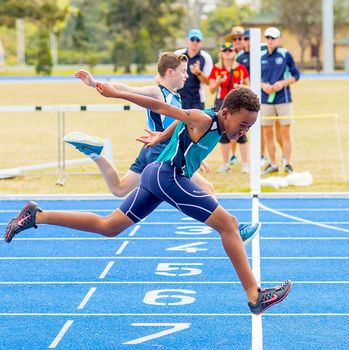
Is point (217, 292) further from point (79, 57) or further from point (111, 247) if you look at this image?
point (79, 57)

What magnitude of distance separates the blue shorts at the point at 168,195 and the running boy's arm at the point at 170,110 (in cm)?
44

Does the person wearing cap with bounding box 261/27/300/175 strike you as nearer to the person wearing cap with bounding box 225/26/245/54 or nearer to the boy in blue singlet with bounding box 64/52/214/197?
the person wearing cap with bounding box 225/26/245/54

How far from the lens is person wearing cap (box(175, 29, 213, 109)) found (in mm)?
14312

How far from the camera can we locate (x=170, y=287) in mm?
7773

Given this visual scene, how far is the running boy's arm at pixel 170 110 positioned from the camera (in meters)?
6.09

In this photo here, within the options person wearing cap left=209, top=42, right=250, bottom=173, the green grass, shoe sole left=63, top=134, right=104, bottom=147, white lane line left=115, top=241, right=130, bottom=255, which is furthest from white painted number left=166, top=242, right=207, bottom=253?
person wearing cap left=209, top=42, right=250, bottom=173

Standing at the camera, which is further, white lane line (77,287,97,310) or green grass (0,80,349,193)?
green grass (0,80,349,193)

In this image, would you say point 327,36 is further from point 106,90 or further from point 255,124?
point 106,90

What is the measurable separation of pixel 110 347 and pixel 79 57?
8659 cm

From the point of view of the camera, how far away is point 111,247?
9.50 metres

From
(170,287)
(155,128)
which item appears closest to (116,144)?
(155,128)

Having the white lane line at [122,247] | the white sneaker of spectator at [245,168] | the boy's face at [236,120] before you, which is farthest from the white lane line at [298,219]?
the boy's face at [236,120]

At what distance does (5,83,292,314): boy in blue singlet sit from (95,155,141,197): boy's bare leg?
3.70ft

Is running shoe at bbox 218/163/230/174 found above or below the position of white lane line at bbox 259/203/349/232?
above
